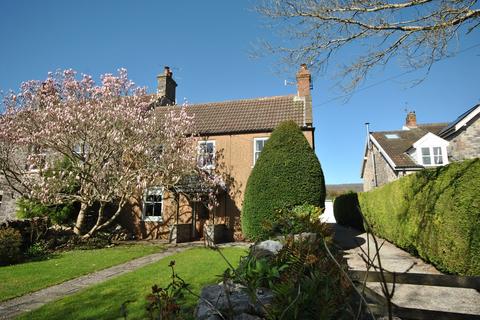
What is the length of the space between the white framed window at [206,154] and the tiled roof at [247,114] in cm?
70

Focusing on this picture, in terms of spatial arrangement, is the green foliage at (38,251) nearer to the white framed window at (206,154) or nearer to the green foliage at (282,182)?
the green foliage at (282,182)

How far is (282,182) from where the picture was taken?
475 inches

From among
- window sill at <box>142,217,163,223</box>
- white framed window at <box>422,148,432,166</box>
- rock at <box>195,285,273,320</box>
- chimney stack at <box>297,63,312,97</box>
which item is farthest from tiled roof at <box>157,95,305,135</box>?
rock at <box>195,285,273,320</box>

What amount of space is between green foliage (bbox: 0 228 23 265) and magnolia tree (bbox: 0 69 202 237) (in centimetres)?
277

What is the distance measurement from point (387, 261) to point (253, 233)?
499cm

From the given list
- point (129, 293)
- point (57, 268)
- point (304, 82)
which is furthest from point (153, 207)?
point (304, 82)

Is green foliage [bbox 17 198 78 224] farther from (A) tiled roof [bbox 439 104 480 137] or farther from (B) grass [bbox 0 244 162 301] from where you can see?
(A) tiled roof [bbox 439 104 480 137]

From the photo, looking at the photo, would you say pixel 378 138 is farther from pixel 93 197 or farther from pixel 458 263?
pixel 93 197

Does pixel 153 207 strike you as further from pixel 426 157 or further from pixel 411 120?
pixel 411 120

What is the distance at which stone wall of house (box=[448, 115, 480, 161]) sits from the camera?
18.0 meters

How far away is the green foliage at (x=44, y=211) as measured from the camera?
1502 centimetres

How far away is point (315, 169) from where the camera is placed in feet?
40.2

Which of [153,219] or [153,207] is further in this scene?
[153,207]

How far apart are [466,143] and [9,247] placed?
24635 mm
